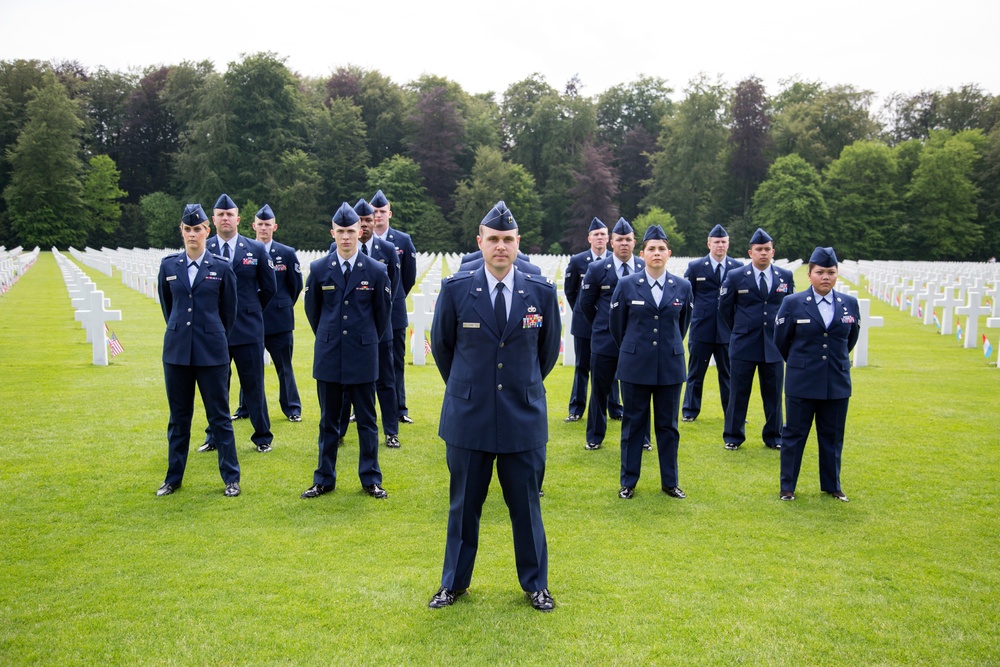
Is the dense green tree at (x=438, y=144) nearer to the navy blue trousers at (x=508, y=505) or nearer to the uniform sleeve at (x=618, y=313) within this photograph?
the uniform sleeve at (x=618, y=313)

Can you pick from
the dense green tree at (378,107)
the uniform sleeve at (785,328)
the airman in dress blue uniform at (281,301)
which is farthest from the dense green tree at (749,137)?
the uniform sleeve at (785,328)

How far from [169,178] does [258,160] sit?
12379mm

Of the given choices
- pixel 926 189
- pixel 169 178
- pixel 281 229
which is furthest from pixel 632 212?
pixel 169 178

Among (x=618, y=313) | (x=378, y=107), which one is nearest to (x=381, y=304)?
(x=618, y=313)

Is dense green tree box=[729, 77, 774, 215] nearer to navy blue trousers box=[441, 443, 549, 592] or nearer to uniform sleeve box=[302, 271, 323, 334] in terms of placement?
uniform sleeve box=[302, 271, 323, 334]

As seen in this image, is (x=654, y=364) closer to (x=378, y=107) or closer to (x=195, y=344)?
(x=195, y=344)

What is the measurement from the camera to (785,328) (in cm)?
655

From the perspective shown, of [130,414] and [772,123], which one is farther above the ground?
[772,123]

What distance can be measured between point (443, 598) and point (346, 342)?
256 centimetres

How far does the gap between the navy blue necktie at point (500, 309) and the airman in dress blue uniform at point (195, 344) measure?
115 inches

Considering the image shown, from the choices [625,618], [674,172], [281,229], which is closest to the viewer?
[625,618]

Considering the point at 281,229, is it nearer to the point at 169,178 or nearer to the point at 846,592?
the point at 169,178

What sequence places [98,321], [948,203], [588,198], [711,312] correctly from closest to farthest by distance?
[711,312] → [98,321] → [948,203] → [588,198]

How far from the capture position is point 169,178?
228ft
